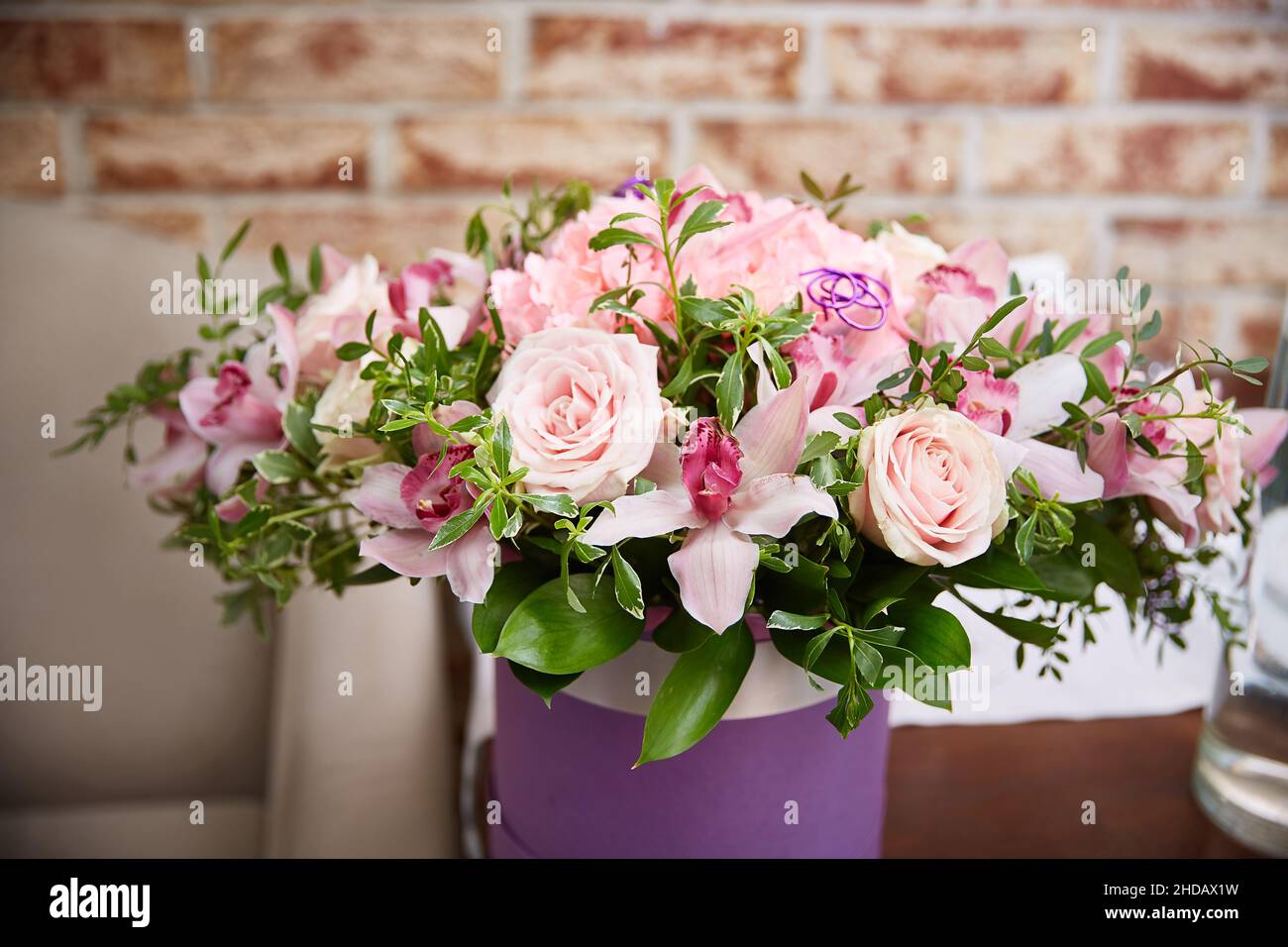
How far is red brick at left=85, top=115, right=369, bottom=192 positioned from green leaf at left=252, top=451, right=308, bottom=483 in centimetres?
76

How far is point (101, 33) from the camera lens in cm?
107

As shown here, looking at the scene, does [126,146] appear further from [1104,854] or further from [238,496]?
[1104,854]

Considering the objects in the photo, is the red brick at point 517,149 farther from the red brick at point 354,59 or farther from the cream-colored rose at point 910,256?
the cream-colored rose at point 910,256

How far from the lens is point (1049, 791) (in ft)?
2.05

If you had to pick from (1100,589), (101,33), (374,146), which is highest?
(101,33)

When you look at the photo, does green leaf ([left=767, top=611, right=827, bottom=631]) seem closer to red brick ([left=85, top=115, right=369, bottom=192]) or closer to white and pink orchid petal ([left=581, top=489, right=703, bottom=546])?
white and pink orchid petal ([left=581, top=489, right=703, bottom=546])

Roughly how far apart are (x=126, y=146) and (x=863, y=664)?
1.05 meters

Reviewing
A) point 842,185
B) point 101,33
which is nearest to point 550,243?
point 842,185

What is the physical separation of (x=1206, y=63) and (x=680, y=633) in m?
1.15

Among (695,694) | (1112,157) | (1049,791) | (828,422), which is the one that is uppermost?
(1112,157)

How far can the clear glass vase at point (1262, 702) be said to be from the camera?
0.57 meters

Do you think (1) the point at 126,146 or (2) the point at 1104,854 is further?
(1) the point at 126,146

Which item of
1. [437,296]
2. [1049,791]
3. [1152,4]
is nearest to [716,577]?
[437,296]

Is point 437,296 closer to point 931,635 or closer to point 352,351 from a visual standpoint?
point 352,351
